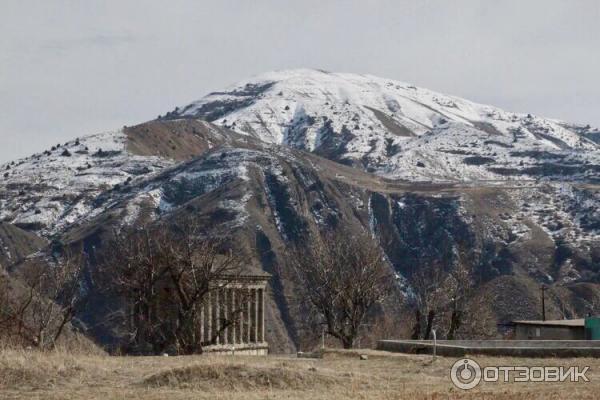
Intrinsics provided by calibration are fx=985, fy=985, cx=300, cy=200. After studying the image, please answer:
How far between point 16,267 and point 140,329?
Answer: 12190 cm

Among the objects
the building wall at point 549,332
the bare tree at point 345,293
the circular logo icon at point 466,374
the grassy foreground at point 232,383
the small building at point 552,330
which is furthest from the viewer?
the small building at point 552,330

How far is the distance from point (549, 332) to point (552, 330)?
1.81 feet

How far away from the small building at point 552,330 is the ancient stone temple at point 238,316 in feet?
71.6

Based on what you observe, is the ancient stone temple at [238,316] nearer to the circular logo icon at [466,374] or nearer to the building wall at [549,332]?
the building wall at [549,332]

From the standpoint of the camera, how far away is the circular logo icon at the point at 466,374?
2600cm

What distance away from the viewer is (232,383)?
25469mm

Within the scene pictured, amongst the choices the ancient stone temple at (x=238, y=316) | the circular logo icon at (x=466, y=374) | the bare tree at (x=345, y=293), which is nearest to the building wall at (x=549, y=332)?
the bare tree at (x=345, y=293)

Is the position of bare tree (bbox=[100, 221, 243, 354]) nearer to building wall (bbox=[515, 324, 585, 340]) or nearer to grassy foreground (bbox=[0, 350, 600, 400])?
grassy foreground (bbox=[0, 350, 600, 400])

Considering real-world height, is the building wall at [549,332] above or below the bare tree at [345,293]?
below

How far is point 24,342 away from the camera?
173 feet

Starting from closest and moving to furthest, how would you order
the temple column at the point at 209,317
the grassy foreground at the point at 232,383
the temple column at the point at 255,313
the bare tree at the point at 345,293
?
1. the grassy foreground at the point at 232,383
2. the bare tree at the point at 345,293
3. the temple column at the point at 209,317
4. the temple column at the point at 255,313

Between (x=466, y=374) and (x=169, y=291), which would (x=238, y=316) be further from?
(x=466, y=374)

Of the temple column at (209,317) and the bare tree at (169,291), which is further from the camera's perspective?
the temple column at (209,317)

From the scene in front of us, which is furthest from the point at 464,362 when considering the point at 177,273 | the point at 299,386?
the point at 177,273
